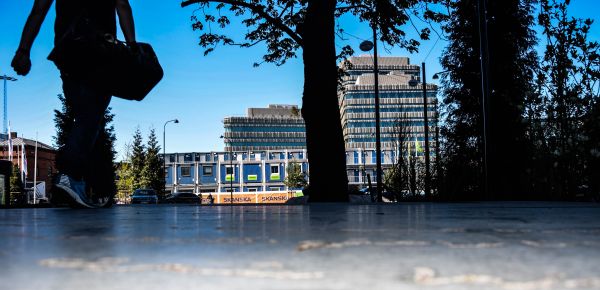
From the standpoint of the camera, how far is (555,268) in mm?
664

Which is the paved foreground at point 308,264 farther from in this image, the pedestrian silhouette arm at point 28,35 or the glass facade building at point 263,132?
the glass facade building at point 263,132

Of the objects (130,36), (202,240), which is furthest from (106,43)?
(202,240)

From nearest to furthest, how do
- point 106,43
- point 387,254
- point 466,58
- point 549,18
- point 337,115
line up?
1. point 387,254
2. point 106,43
3. point 549,18
4. point 337,115
5. point 466,58

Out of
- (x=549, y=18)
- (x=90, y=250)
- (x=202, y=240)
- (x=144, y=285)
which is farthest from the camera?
(x=549, y=18)

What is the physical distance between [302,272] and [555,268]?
0.31 metres

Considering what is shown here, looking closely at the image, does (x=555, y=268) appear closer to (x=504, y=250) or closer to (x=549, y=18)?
(x=504, y=250)

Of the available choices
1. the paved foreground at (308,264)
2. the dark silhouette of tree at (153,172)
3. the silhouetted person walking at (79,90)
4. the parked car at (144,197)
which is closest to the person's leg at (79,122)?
the silhouetted person walking at (79,90)

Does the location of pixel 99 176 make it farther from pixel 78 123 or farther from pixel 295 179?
pixel 295 179

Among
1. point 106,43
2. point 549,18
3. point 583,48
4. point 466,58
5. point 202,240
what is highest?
point 466,58

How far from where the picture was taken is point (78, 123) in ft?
11.9

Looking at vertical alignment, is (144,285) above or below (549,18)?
below

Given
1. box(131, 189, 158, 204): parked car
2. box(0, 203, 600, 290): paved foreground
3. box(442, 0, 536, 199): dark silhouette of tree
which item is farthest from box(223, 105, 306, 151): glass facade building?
box(0, 203, 600, 290): paved foreground

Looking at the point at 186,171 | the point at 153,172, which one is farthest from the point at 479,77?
the point at 186,171

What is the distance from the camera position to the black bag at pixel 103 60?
11.1 feet
